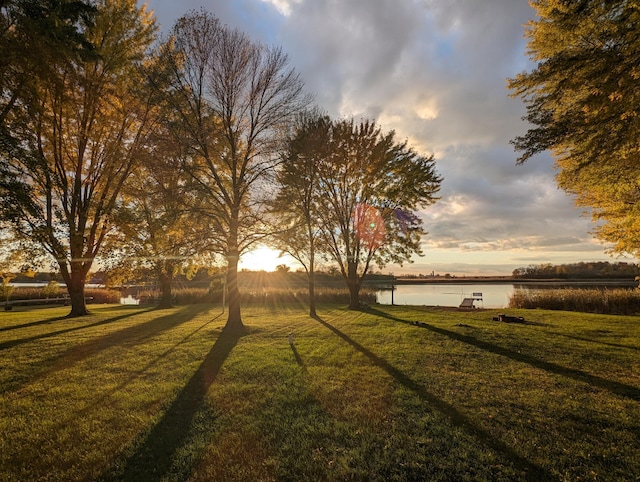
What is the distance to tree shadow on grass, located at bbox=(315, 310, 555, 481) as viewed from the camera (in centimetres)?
385

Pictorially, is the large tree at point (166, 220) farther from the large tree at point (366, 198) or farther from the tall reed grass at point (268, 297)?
the tall reed grass at point (268, 297)

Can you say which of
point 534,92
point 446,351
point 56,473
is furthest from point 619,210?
point 56,473

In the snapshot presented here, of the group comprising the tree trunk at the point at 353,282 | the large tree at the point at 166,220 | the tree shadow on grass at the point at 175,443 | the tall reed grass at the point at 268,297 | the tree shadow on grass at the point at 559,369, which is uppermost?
the large tree at the point at 166,220

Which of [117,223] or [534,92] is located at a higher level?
[534,92]

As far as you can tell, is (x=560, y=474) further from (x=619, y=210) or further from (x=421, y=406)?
(x=619, y=210)

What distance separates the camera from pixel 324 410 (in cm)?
564

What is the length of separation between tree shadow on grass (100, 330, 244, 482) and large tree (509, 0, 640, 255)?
10127mm

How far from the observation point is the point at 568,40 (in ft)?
29.4

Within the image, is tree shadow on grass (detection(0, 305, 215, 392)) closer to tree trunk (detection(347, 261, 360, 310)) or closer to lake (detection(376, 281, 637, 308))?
tree trunk (detection(347, 261, 360, 310))

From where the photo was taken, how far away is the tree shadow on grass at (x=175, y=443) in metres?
3.96

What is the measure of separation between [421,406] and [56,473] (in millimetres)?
5448

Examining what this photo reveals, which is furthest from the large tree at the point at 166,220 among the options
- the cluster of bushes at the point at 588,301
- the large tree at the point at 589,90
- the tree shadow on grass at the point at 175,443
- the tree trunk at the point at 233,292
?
the cluster of bushes at the point at 588,301

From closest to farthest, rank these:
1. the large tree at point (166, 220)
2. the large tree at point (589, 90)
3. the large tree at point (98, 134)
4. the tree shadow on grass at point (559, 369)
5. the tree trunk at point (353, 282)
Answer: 1. the tree shadow on grass at point (559, 369)
2. the large tree at point (589, 90)
3. the large tree at point (166, 220)
4. the large tree at point (98, 134)
5. the tree trunk at point (353, 282)

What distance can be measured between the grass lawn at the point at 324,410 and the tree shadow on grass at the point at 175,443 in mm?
25
